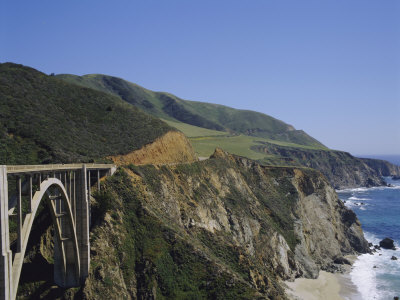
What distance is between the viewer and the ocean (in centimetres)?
6131

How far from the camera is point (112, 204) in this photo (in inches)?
1741

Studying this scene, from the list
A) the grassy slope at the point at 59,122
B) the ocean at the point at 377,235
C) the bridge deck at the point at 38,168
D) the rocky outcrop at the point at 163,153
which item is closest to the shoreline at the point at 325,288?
the ocean at the point at 377,235

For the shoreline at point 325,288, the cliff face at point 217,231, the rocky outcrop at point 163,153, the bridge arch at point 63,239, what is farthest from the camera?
the rocky outcrop at point 163,153

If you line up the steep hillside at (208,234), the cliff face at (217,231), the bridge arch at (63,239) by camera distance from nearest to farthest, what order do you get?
the bridge arch at (63,239)
the steep hillside at (208,234)
the cliff face at (217,231)

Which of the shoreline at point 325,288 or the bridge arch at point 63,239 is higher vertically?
the bridge arch at point 63,239

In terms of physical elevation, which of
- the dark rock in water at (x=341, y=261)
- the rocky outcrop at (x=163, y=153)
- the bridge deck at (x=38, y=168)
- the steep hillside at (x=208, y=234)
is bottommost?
the dark rock in water at (x=341, y=261)

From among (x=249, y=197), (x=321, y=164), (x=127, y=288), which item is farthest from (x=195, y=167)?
(x=321, y=164)

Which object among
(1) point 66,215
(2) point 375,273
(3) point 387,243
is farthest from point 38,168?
(3) point 387,243

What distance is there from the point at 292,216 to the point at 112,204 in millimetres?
46727

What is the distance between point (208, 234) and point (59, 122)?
2672 cm

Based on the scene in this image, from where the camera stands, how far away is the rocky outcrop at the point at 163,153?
194 feet

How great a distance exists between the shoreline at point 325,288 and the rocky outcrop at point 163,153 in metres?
27.5

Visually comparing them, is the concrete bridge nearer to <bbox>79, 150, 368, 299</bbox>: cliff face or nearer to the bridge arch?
the bridge arch

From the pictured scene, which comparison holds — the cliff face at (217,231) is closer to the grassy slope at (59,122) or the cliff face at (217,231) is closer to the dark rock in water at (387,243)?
the dark rock in water at (387,243)
